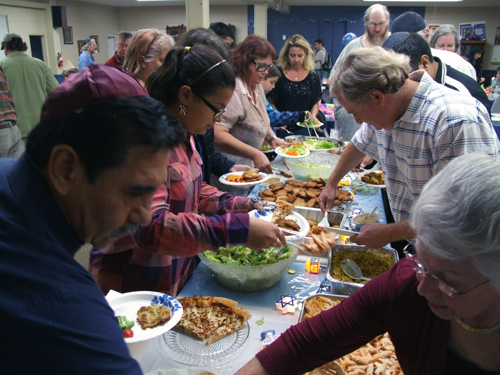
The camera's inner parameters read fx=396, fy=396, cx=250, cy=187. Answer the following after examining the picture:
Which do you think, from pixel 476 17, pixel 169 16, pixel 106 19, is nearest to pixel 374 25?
pixel 476 17

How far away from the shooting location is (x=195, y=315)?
4.48ft

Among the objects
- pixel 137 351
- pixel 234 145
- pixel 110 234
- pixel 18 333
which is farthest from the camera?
pixel 234 145

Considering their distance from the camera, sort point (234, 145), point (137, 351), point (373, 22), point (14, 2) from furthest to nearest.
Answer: point (14, 2), point (373, 22), point (234, 145), point (137, 351)

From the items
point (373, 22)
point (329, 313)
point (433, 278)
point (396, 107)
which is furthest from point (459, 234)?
point (373, 22)

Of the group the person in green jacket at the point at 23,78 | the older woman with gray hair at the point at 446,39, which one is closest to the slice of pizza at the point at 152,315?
the person in green jacket at the point at 23,78

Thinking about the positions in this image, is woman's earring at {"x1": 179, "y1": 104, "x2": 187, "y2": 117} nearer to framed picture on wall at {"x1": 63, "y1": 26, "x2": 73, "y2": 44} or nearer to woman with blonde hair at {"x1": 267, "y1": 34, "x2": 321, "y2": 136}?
woman with blonde hair at {"x1": 267, "y1": 34, "x2": 321, "y2": 136}

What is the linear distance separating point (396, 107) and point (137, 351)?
1.46 m

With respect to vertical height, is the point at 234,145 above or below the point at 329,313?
above

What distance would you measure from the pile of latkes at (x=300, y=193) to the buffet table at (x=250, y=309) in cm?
69

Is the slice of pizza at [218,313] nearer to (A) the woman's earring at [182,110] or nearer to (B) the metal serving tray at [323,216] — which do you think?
(A) the woman's earring at [182,110]

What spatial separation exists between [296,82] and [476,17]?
993 cm

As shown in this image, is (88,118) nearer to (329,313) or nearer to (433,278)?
(433,278)

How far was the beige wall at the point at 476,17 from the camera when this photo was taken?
11477mm

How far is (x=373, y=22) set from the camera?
14.2ft
